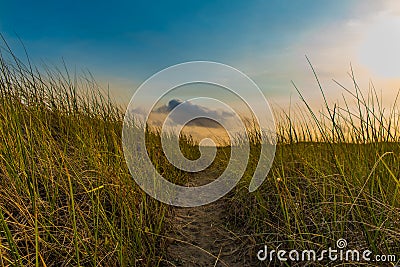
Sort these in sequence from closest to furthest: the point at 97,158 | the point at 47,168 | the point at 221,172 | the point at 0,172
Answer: the point at 47,168
the point at 0,172
the point at 97,158
the point at 221,172

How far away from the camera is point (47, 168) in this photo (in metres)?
2.35

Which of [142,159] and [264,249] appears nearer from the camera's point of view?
[264,249]

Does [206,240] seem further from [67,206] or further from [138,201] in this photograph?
[67,206]

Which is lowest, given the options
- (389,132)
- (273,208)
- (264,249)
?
(264,249)

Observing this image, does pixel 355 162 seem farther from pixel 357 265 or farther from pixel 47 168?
pixel 47 168

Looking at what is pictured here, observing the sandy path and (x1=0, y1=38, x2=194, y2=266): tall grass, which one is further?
the sandy path

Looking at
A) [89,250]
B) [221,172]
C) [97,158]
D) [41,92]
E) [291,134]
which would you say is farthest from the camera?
[221,172]

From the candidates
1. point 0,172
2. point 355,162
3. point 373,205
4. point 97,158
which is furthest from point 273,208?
point 0,172

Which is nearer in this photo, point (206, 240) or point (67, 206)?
point (67, 206)

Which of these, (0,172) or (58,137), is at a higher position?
(58,137)

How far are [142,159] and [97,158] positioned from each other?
42.1 inches

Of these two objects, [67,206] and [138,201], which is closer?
[67,206]

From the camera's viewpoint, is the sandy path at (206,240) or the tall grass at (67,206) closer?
the tall grass at (67,206)


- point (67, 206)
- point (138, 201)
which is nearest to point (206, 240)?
point (138, 201)
